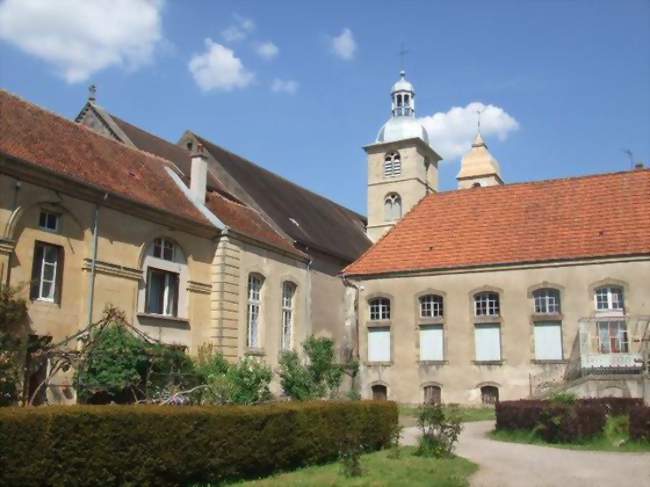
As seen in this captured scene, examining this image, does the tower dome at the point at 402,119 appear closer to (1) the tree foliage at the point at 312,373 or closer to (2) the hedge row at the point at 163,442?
(1) the tree foliage at the point at 312,373

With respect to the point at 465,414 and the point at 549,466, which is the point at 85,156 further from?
the point at 549,466

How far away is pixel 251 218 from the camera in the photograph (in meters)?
28.3

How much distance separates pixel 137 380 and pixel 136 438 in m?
8.03

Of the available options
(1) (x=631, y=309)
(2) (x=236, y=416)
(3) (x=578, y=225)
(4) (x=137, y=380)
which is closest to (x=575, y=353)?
(1) (x=631, y=309)

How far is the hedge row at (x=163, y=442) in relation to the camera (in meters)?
8.77

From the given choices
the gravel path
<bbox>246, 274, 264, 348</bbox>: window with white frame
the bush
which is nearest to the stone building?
<bbox>246, 274, 264, 348</bbox>: window with white frame

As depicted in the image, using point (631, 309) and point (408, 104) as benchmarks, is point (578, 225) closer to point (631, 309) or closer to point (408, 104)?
point (631, 309)

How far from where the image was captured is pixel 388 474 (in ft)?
37.7

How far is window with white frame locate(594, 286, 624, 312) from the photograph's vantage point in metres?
24.6

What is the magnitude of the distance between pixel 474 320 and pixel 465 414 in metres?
4.75

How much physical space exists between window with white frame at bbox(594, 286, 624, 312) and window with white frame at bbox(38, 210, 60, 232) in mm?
17897

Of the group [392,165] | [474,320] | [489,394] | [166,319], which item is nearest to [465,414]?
[489,394]

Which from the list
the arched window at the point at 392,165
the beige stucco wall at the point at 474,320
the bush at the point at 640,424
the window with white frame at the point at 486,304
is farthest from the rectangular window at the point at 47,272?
the arched window at the point at 392,165

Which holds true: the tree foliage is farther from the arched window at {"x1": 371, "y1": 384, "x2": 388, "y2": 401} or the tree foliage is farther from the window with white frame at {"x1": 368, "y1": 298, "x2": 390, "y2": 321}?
the window with white frame at {"x1": 368, "y1": 298, "x2": 390, "y2": 321}
